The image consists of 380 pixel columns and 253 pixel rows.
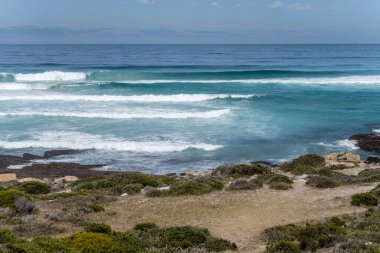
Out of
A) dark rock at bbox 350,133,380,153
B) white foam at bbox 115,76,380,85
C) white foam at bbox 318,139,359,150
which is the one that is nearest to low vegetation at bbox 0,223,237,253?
white foam at bbox 318,139,359,150

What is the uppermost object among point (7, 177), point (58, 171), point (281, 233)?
point (281, 233)

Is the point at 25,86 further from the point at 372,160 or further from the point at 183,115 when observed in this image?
the point at 372,160

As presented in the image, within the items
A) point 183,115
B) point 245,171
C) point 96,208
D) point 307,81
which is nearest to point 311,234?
point 96,208

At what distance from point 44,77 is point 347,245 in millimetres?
50167

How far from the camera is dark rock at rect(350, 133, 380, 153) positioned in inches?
907

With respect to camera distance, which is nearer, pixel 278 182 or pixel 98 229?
pixel 98 229

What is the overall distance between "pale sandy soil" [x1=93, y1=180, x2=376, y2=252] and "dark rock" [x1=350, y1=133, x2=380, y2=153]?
9667mm

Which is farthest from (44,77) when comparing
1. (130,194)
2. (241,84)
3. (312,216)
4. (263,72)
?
(312,216)

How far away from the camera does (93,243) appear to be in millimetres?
7922

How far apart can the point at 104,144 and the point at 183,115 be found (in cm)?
889

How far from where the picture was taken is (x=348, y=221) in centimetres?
1056

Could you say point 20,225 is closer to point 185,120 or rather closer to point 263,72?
point 185,120

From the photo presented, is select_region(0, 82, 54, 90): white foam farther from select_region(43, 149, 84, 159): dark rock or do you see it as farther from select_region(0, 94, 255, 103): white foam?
select_region(43, 149, 84, 159): dark rock

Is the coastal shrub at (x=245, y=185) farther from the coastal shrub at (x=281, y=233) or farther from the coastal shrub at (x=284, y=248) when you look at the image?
the coastal shrub at (x=284, y=248)
